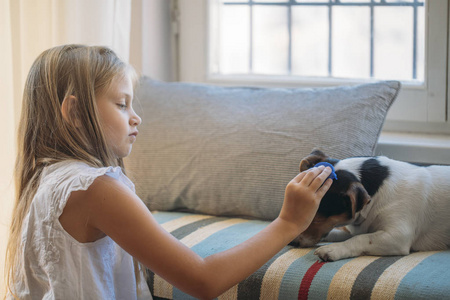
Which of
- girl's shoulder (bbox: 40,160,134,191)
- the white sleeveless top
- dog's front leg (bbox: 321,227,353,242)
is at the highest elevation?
girl's shoulder (bbox: 40,160,134,191)

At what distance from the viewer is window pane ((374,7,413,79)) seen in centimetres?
215

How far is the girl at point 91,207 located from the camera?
1.11 m

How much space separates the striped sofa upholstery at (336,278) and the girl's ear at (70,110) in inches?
18.9

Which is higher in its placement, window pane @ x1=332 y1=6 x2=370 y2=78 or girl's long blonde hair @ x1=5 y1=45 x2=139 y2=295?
window pane @ x1=332 y1=6 x2=370 y2=78

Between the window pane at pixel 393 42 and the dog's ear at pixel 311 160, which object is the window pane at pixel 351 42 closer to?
the window pane at pixel 393 42

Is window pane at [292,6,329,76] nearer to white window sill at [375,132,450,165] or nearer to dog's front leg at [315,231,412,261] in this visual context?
white window sill at [375,132,450,165]

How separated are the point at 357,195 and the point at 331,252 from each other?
6.0 inches

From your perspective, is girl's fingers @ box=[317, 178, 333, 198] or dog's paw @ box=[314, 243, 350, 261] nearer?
girl's fingers @ box=[317, 178, 333, 198]

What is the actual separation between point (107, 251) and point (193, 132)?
727mm

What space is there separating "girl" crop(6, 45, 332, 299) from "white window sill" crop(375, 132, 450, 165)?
73 cm

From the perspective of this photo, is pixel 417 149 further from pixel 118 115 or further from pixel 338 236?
pixel 118 115

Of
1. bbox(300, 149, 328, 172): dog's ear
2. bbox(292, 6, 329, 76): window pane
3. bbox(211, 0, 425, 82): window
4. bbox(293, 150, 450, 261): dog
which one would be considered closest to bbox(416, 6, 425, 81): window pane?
bbox(211, 0, 425, 82): window

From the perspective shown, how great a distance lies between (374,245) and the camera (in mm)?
1422

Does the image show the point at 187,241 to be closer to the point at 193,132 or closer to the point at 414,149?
the point at 193,132
